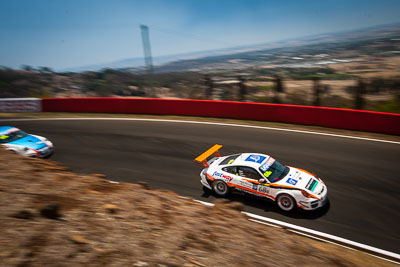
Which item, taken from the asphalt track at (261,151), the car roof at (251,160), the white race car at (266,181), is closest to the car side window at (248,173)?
the white race car at (266,181)

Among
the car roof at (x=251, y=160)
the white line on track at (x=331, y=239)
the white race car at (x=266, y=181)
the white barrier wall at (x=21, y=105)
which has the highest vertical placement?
the white barrier wall at (x=21, y=105)

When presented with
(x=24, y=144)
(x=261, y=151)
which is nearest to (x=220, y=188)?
(x=261, y=151)

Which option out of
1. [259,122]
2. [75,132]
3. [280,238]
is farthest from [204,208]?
[75,132]

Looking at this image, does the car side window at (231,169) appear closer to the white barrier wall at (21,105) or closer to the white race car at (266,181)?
the white race car at (266,181)

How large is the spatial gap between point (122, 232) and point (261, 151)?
854 cm

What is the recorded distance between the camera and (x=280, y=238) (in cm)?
577

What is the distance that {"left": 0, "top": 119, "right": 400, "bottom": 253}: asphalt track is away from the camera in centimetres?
761

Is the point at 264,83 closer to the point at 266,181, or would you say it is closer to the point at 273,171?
the point at 273,171

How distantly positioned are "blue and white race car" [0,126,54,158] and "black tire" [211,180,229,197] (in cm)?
757

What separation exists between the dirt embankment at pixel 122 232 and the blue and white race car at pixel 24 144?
4906mm

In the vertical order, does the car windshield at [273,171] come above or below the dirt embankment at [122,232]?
below

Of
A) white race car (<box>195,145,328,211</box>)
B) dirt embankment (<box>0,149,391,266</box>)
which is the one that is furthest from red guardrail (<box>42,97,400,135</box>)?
dirt embankment (<box>0,149,391,266</box>)

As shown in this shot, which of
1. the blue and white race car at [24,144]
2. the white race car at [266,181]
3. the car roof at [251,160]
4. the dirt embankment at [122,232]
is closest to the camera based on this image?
the dirt embankment at [122,232]

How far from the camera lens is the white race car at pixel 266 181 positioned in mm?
7781
